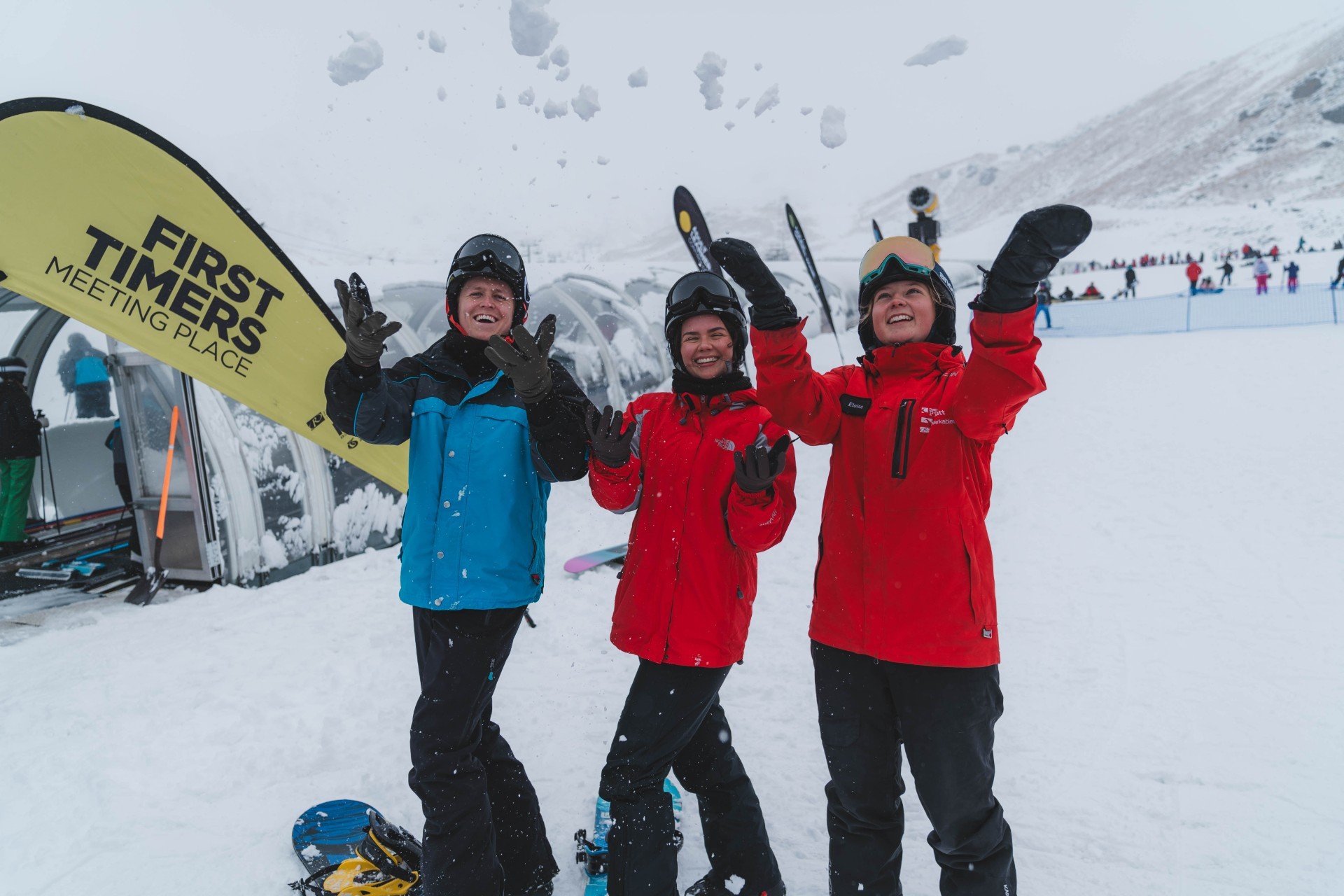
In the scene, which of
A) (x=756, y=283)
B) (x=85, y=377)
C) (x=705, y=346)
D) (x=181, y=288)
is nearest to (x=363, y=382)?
(x=705, y=346)

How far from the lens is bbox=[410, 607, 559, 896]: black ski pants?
7.20ft

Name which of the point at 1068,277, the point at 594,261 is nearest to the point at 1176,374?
the point at 594,261

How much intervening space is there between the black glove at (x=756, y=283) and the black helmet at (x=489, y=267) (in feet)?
2.62

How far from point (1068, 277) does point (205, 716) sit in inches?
1865

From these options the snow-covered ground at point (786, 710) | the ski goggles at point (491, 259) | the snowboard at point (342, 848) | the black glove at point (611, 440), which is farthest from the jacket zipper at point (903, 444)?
the snowboard at point (342, 848)

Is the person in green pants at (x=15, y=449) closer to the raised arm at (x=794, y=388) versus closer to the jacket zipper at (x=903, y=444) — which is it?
the raised arm at (x=794, y=388)

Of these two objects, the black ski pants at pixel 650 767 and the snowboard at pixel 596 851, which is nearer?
the black ski pants at pixel 650 767

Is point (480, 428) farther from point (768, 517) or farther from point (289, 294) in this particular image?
point (289, 294)

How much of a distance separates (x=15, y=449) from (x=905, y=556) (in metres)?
8.70

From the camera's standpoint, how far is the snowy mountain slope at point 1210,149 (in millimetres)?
90500

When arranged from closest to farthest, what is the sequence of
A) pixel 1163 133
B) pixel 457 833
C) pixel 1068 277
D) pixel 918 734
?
pixel 918 734 < pixel 457 833 < pixel 1068 277 < pixel 1163 133

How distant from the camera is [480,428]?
A: 91.4 inches

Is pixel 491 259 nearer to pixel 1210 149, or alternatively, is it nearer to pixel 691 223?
pixel 691 223

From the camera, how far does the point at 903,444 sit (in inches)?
81.1
